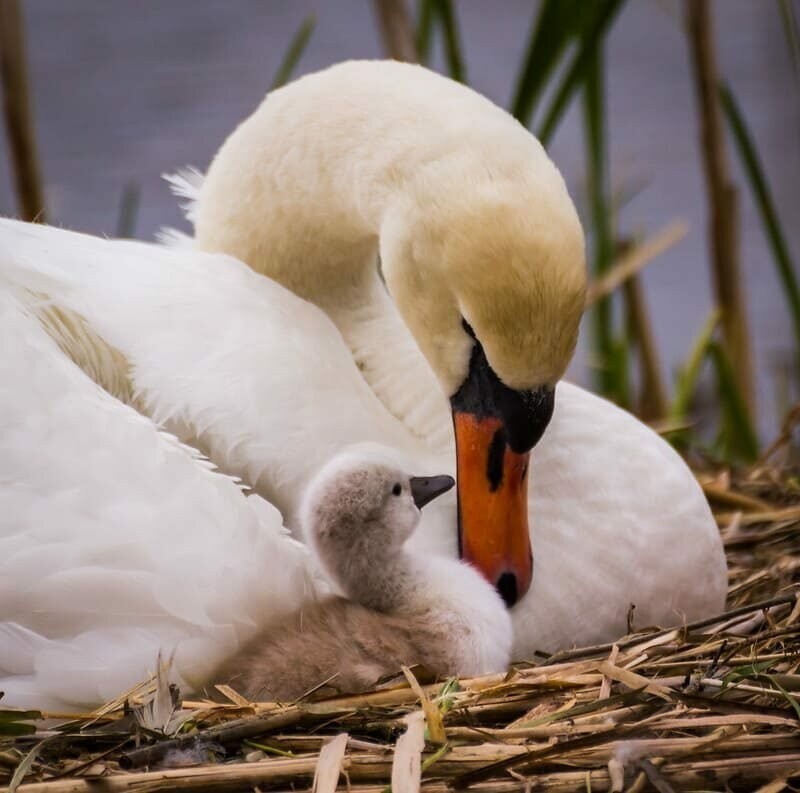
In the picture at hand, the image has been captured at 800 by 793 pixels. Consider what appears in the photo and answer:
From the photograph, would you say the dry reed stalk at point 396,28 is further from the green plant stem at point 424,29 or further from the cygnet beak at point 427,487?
the cygnet beak at point 427,487

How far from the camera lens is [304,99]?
334cm

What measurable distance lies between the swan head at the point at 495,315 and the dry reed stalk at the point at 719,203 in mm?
1629

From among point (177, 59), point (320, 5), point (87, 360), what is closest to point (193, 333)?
point (87, 360)

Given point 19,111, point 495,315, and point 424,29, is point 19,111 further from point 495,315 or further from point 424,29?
point 495,315

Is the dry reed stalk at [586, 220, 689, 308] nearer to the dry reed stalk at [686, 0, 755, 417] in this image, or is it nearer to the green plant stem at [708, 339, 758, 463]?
the dry reed stalk at [686, 0, 755, 417]

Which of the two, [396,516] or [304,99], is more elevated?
[304,99]

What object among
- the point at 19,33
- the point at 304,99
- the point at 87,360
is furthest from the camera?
the point at 19,33

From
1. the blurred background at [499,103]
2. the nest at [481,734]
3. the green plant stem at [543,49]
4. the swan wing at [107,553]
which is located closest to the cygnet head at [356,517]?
the swan wing at [107,553]

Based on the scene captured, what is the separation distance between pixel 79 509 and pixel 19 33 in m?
1.83

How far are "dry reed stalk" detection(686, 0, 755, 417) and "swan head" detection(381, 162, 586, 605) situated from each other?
5.34ft

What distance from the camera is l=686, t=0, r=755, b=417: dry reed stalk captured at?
14.4ft

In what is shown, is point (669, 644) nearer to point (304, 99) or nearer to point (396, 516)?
point (396, 516)

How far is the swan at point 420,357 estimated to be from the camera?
9.23ft

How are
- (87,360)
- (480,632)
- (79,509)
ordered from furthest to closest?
(87,360)
(480,632)
(79,509)
